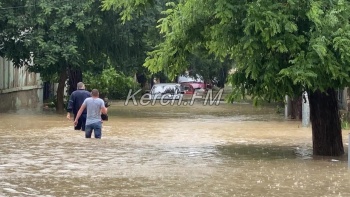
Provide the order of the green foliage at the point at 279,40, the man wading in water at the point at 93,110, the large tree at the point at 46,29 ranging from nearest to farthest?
the green foliage at the point at 279,40
the man wading in water at the point at 93,110
the large tree at the point at 46,29

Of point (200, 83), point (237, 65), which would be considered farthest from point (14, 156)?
point (200, 83)

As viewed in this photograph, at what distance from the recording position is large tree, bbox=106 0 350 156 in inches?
563

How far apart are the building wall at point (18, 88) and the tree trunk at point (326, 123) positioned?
22.7 meters

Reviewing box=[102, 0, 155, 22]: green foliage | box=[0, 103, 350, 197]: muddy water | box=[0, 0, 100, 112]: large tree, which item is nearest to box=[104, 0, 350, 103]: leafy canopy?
box=[102, 0, 155, 22]: green foliage

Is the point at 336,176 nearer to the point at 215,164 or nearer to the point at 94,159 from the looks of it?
the point at 215,164

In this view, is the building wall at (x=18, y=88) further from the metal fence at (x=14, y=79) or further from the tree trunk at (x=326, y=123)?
the tree trunk at (x=326, y=123)

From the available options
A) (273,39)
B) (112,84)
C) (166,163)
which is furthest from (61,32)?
(112,84)

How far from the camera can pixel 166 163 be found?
15.3 m

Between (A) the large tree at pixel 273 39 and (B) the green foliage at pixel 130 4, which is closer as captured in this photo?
(A) the large tree at pixel 273 39

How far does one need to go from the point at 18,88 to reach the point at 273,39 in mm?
28192

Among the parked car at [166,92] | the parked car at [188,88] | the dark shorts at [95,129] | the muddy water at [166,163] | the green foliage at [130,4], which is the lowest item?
the muddy water at [166,163]

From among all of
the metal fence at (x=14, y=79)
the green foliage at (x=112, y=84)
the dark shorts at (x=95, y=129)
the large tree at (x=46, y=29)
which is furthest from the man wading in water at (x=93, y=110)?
the green foliage at (x=112, y=84)

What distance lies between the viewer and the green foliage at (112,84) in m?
47.2

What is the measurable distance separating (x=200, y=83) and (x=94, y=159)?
55824 mm
